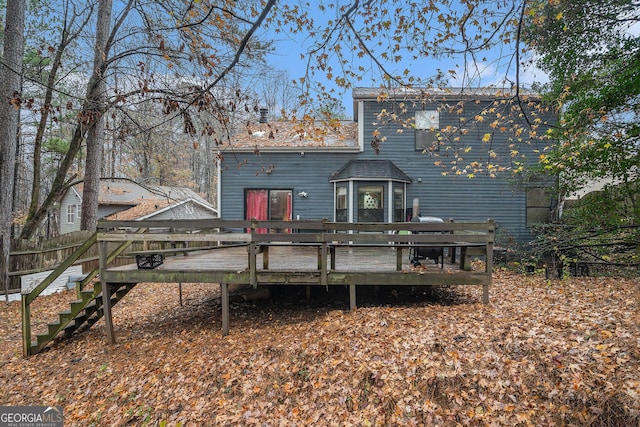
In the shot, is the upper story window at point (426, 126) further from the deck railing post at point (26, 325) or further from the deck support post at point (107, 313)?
the deck railing post at point (26, 325)

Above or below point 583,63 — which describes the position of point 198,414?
below

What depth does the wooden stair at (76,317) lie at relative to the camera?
5.21 metres

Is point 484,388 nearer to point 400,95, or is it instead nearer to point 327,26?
point 327,26

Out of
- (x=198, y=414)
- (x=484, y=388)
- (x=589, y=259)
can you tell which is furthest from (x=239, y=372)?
(x=589, y=259)

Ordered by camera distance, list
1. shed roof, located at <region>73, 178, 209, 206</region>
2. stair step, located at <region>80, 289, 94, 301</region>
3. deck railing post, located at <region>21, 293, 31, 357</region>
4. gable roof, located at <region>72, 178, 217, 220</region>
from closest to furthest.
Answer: deck railing post, located at <region>21, 293, 31, 357</region>
stair step, located at <region>80, 289, 94, 301</region>
gable roof, located at <region>72, 178, 217, 220</region>
shed roof, located at <region>73, 178, 209, 206</region>

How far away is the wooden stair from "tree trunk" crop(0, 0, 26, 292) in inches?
135

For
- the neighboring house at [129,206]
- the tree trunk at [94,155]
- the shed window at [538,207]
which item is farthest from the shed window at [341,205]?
the neighboring house at [129,206]

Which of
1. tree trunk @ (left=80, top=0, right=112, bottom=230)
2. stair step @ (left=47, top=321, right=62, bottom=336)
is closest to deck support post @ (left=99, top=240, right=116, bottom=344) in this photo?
stair step @ (left=47, top=321, right=62, bottom=336)

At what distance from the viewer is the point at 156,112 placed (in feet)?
26.1

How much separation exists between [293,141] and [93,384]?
29.3 ft

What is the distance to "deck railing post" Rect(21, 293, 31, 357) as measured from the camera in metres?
5.00

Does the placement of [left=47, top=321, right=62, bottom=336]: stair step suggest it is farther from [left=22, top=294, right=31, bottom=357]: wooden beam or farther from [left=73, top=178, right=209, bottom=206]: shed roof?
[left=73, top=178, right=209, bottom=206]: shed roof

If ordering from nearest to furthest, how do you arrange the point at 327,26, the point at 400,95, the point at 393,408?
the point at 393,408 → the point at 327,26 → the point at 400,95
